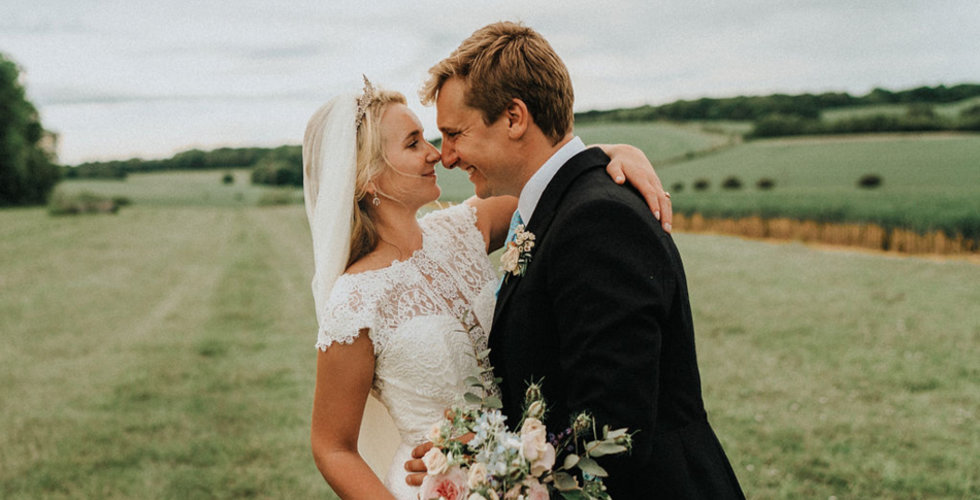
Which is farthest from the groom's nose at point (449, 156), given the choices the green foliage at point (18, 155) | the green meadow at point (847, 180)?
the green foliage at point (18, 155)

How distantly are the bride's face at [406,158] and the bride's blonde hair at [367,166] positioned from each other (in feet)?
0.09

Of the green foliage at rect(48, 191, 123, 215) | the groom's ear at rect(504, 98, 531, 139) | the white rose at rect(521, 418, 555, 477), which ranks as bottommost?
the green foliage at rect(48, 191, 123, 215)

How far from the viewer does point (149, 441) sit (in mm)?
7957

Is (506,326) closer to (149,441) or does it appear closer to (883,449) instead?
(883,449)

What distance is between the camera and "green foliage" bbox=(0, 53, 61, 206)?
6556 cm

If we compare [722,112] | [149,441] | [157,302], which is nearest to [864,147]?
[722,112]

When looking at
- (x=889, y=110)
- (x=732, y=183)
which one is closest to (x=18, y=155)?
(x=732, y=183)

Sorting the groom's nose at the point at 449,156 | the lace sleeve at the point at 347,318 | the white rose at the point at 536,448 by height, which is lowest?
the white rose at the point at 536,448

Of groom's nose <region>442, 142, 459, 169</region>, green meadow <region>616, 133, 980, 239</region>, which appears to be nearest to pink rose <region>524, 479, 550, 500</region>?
groom's nose <region>442, 142, 459, 169</region>

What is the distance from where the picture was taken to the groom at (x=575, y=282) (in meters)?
1.88

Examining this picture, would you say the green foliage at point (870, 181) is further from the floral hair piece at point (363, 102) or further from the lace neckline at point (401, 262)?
the floral hair piece at point (363, 102)

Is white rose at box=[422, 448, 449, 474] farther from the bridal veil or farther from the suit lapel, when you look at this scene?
the bridal veil

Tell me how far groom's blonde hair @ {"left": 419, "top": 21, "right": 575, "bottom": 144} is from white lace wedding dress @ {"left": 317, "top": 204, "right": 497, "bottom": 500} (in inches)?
32.3

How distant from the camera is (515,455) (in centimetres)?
186
